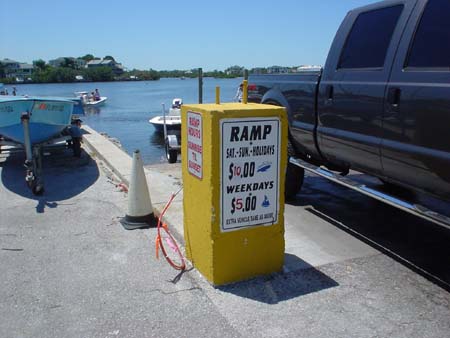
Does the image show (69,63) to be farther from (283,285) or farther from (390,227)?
(283,285)

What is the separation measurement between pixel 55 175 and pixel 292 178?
4.48 m

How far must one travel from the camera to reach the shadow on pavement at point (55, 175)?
6586 mm

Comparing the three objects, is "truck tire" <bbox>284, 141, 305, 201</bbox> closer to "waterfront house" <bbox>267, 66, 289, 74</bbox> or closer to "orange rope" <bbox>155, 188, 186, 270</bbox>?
"waterfront house" <bbox>267, 66, 289, 74</bbox>

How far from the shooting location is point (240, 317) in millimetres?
3184

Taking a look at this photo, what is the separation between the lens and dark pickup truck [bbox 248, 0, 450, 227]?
10.9 feet

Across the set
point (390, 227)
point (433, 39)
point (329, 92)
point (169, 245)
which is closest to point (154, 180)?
point (169, 245)

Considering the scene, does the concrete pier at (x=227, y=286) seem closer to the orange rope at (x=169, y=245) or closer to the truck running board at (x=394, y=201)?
the orange rope at (x=169, y=245)

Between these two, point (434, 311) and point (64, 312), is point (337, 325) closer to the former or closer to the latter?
point (434, 311)

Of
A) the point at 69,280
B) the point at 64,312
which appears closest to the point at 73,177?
the point at 69,280

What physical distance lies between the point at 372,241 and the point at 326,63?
193cm

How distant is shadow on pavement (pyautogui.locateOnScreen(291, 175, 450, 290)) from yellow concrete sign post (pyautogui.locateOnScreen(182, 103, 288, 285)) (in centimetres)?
134

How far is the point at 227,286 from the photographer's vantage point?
3631 mm

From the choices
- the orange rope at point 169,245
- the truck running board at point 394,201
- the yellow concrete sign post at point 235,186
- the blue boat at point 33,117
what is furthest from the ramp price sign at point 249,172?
the blue boat at point 33,117

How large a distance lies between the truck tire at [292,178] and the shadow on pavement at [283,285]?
1.94 meters
